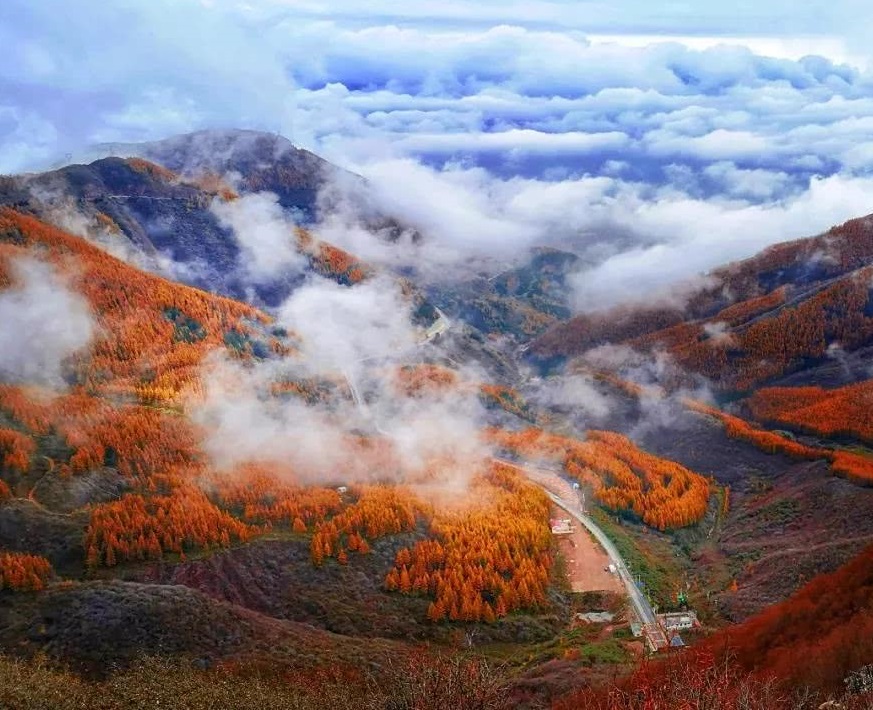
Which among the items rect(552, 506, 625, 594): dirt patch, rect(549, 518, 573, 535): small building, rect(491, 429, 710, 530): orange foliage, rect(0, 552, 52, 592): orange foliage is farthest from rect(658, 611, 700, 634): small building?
rect(0, 552, 52, 592): orange foliage

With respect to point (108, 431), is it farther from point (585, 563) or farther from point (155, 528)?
point (585, 563)

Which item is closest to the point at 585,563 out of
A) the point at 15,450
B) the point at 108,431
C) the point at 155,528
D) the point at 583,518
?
the point at 583,518

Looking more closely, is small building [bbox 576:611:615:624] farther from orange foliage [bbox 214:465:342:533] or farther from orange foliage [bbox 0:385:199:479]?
orange foliage [bbox 0:385:199:479]

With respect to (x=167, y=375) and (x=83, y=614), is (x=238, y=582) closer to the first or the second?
(x=83, y=614)

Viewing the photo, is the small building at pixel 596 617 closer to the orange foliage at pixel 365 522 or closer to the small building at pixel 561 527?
the small building at pixel 561 527

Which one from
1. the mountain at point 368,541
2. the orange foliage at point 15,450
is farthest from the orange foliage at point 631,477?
the orange foliage at point 15,450
